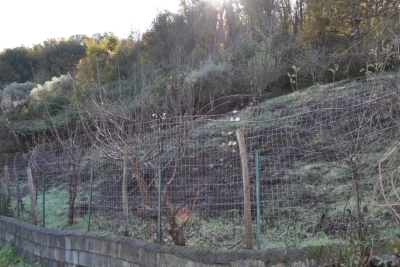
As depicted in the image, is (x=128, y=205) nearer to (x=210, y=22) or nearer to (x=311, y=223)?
(x=311, y=223)

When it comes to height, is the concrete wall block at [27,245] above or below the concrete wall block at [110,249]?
below

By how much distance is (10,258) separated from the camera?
27.6 ft

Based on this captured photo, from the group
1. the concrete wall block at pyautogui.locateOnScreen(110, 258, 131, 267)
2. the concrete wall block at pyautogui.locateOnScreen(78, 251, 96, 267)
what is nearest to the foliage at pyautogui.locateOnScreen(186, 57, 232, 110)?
the concrete wall block at pyautogui.locateOnScreen(78, 251, 96, 267)

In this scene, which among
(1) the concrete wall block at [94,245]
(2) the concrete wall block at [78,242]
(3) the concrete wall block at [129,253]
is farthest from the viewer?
(2) the concrete wall block at [78,242]

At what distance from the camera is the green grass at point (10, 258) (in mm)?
7925

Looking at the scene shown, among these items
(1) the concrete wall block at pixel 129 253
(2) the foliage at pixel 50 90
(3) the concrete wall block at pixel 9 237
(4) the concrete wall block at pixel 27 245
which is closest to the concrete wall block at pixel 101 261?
(1) the concrete wall block at pixel 129 253

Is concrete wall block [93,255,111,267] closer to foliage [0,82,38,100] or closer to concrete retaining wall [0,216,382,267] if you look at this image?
concrete retaining wall [0,216,382,267]

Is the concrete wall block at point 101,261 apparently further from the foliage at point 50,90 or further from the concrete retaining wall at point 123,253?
the foliage at point 50,90

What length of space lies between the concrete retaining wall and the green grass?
0.37 ft

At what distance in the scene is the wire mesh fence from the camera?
Result: 16.8 feet

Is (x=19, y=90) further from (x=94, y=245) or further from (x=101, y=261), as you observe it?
(x=101, y=261)

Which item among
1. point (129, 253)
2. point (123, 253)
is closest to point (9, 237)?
point (123, 253)

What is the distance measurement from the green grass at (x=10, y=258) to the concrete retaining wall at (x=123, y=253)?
11 cm

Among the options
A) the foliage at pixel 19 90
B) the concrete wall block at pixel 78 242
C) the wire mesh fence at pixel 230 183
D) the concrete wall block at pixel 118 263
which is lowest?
the concrete wall block at pixel 118 263
